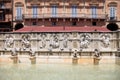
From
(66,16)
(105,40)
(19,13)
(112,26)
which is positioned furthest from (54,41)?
(112,26)

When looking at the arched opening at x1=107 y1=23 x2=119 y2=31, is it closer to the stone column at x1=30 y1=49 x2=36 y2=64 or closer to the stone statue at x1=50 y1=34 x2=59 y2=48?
the stone statue at x1=50 y1=34 x2=59 y2=48

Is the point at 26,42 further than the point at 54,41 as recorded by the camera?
Yes

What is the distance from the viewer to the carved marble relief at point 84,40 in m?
24.8

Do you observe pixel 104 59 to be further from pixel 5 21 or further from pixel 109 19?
pixel 5 21

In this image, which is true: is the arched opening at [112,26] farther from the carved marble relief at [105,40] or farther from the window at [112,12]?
the carved marble relief at [105,40]

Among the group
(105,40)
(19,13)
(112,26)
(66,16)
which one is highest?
(19,13)

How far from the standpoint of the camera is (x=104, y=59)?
79.4ft

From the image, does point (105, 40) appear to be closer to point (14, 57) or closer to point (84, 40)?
point (84, 40)

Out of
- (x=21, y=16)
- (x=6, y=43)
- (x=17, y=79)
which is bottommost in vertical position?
(x=17, y=79)

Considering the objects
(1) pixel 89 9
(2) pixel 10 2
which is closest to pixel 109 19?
(1) pixel 89 9

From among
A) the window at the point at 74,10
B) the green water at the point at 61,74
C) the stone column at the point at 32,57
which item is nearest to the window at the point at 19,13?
the window at the point at 74,10

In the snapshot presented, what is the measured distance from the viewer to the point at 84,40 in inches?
982

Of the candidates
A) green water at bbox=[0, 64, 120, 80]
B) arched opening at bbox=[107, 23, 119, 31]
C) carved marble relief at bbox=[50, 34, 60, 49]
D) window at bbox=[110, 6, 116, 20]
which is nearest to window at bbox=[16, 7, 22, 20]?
arched opening at bbox=[107, 23, 119, 31]

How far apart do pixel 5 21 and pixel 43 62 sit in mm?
30277
